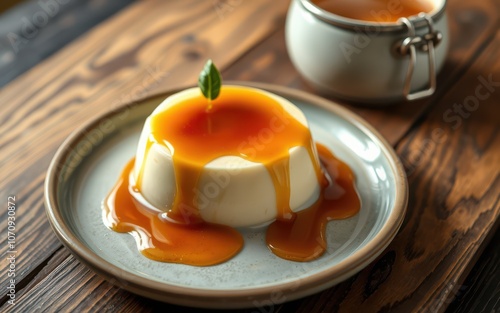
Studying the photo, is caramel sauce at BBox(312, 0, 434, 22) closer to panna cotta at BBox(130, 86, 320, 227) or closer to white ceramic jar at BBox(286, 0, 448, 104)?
white ceramic jar at BBox(286, 0, 448, 104)

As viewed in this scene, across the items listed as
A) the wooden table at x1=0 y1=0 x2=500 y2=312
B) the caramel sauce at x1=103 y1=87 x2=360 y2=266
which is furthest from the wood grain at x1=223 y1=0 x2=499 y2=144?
the caramel sauce at x1=103 y1=87 x2=360 y2=266

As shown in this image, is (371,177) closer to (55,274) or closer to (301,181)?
(301,181)

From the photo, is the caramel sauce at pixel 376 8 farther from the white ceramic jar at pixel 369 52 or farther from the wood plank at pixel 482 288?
the wood plank at pixel 482 288

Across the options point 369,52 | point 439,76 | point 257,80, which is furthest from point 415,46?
point 257,80

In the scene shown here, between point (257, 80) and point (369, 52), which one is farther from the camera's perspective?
point (257, 80)

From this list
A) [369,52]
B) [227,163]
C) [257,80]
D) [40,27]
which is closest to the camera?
[227,163]

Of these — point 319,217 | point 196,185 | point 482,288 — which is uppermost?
point 196,185

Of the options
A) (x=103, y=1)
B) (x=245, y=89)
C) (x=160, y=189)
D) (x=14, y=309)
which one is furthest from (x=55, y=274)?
(x=103, y=1)

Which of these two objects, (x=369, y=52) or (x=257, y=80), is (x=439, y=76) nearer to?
(x=369, y=52)
